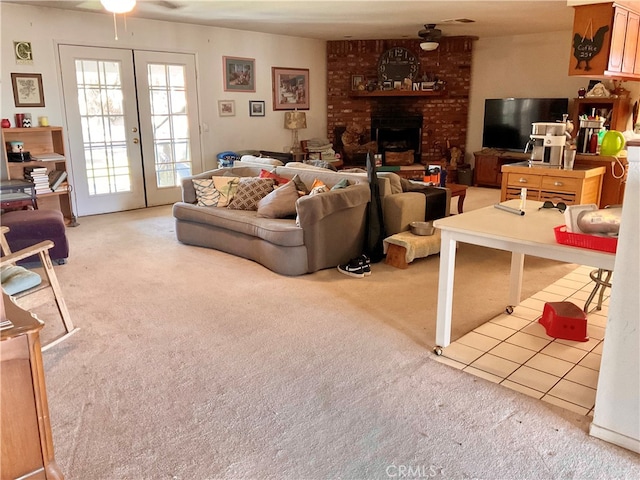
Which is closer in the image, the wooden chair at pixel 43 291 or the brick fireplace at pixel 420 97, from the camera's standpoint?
the wooden chair at pixel 43 291

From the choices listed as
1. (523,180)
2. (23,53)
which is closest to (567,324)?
→ (523,180)

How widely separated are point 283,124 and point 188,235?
3735 millimetres

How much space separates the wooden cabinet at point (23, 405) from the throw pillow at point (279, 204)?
291cm

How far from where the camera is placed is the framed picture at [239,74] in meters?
7.43

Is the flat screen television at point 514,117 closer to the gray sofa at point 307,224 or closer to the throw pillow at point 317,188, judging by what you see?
the gray sofa at point 307,224

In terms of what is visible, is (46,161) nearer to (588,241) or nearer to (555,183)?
(555,183)

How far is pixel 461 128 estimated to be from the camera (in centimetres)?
873

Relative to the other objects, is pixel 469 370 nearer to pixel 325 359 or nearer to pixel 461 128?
pixel 325 359

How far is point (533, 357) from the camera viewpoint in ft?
9.16

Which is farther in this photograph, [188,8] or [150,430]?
[188,8]

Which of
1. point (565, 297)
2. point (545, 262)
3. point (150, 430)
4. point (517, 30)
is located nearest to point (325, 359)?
point (150, 430)

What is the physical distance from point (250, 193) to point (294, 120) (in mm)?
3583

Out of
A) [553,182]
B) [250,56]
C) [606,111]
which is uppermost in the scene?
[250,56]

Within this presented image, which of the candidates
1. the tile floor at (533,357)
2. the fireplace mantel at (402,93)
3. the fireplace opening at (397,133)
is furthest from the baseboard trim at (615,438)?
the fireplace mantel at (402,93)
